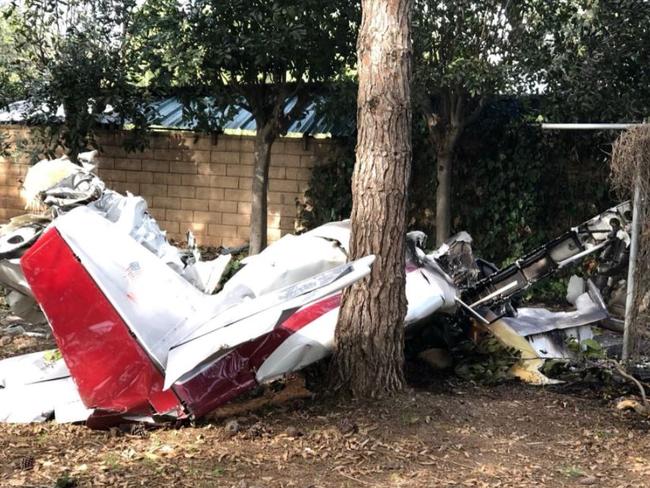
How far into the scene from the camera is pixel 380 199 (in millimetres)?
5035

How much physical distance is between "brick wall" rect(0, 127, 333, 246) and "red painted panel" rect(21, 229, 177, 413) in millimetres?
8090

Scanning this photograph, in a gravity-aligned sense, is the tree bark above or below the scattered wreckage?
above

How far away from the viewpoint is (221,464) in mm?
4234

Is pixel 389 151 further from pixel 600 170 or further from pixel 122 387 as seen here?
pixel 600 170

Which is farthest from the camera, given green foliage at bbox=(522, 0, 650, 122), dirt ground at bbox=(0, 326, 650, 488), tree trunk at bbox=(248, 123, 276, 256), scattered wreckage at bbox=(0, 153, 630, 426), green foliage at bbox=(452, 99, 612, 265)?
tree trunk at bbox=(248, 123, 276, 256)

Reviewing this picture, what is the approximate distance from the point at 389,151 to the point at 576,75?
499 cm

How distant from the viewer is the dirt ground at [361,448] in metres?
4.07

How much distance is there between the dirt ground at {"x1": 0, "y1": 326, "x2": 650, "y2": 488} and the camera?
4066 mm

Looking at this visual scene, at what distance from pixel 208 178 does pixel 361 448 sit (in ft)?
31.9

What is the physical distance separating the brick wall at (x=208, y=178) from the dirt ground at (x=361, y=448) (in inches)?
312

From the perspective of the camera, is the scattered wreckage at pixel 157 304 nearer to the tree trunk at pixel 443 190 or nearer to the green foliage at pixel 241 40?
the green foliage at pixel 241 40

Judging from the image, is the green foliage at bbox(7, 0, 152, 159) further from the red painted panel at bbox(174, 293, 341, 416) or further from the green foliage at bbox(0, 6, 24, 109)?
the red painted panel at bbox(174, 293, 341, 416)

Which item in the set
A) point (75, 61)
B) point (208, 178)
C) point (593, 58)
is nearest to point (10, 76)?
point (75, 61)

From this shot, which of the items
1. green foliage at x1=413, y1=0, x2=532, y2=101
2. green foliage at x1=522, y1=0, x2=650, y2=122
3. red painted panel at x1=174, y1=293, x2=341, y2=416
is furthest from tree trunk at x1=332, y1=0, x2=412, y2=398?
green foliage at x1=522, y1=0, x2=650, y2=122
